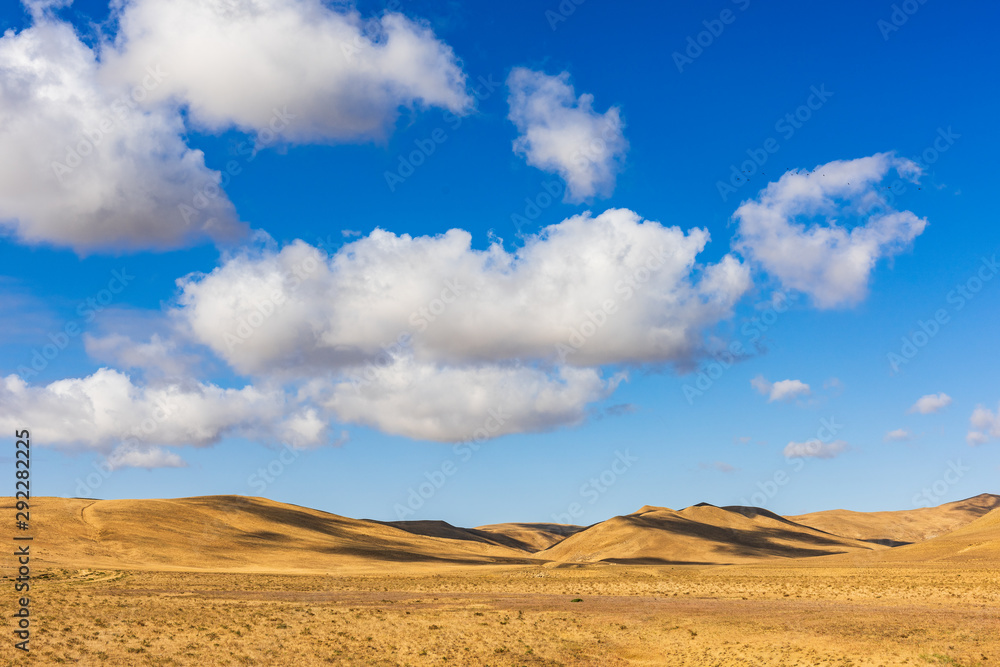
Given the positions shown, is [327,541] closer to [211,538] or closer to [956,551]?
[211,538]

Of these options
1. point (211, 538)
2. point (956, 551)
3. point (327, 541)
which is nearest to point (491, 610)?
point (956, 551)

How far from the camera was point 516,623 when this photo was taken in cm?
3888

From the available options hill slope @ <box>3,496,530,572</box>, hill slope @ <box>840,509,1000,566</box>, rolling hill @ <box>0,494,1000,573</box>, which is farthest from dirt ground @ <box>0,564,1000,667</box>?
hill slope @ <box>3,496,530,572</box>

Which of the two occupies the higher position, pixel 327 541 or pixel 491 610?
pixel 327 541

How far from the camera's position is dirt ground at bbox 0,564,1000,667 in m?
30.3

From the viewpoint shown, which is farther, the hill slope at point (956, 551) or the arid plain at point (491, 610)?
the hill slope at point (956, 551)

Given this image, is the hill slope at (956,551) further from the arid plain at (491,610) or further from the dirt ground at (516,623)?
the dirt ground at (516,623)

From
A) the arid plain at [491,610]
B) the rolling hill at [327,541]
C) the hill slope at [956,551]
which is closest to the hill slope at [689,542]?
the rolling hill at [327,541]

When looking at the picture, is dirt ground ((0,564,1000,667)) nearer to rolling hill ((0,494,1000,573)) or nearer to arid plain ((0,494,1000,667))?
arid plain ((0,494,1000,667))

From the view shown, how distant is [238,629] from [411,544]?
328 feet

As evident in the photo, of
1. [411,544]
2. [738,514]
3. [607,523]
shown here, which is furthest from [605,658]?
[738,514]

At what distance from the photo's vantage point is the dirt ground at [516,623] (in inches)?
1192

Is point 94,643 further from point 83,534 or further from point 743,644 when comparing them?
point 83,534

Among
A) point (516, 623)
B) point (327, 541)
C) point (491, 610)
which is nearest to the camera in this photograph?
point (516, 623)
